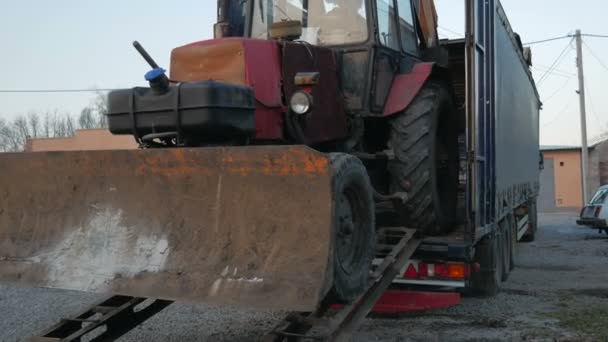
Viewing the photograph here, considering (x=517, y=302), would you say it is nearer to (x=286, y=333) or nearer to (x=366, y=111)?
(x=366, y=111)

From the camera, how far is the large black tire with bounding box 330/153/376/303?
3850mm

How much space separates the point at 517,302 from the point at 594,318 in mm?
1014

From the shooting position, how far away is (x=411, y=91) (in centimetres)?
582

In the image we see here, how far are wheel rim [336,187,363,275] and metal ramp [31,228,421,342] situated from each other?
0.30 metres

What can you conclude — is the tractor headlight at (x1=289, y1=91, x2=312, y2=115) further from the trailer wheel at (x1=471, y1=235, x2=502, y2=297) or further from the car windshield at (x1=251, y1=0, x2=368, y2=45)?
the trailer wheel at (x1=471, y1=235, x2=502, y2=297)

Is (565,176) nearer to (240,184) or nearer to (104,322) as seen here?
(104,322)

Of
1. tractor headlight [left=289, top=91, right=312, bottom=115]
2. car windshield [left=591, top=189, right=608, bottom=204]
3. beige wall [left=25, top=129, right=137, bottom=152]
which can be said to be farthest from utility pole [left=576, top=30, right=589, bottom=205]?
tractor headlight [left=289, top=91, right=312, bottom=115]

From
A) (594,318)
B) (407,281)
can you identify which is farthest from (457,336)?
(594,318)

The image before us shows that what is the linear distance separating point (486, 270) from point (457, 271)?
1.41 m

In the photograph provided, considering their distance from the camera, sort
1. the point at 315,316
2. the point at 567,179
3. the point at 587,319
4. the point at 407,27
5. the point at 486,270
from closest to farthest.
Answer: the point at 315,316 → the point at 587,319 → the point at 407,27 → the point at 486,270 → the point at 567,179

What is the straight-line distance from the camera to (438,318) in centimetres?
656

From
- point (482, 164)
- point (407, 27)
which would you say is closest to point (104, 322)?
point (482, 164)

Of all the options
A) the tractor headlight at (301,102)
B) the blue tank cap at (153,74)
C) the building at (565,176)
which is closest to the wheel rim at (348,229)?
the tractor headlight at (301,102)

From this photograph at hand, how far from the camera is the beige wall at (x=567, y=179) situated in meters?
34.6
